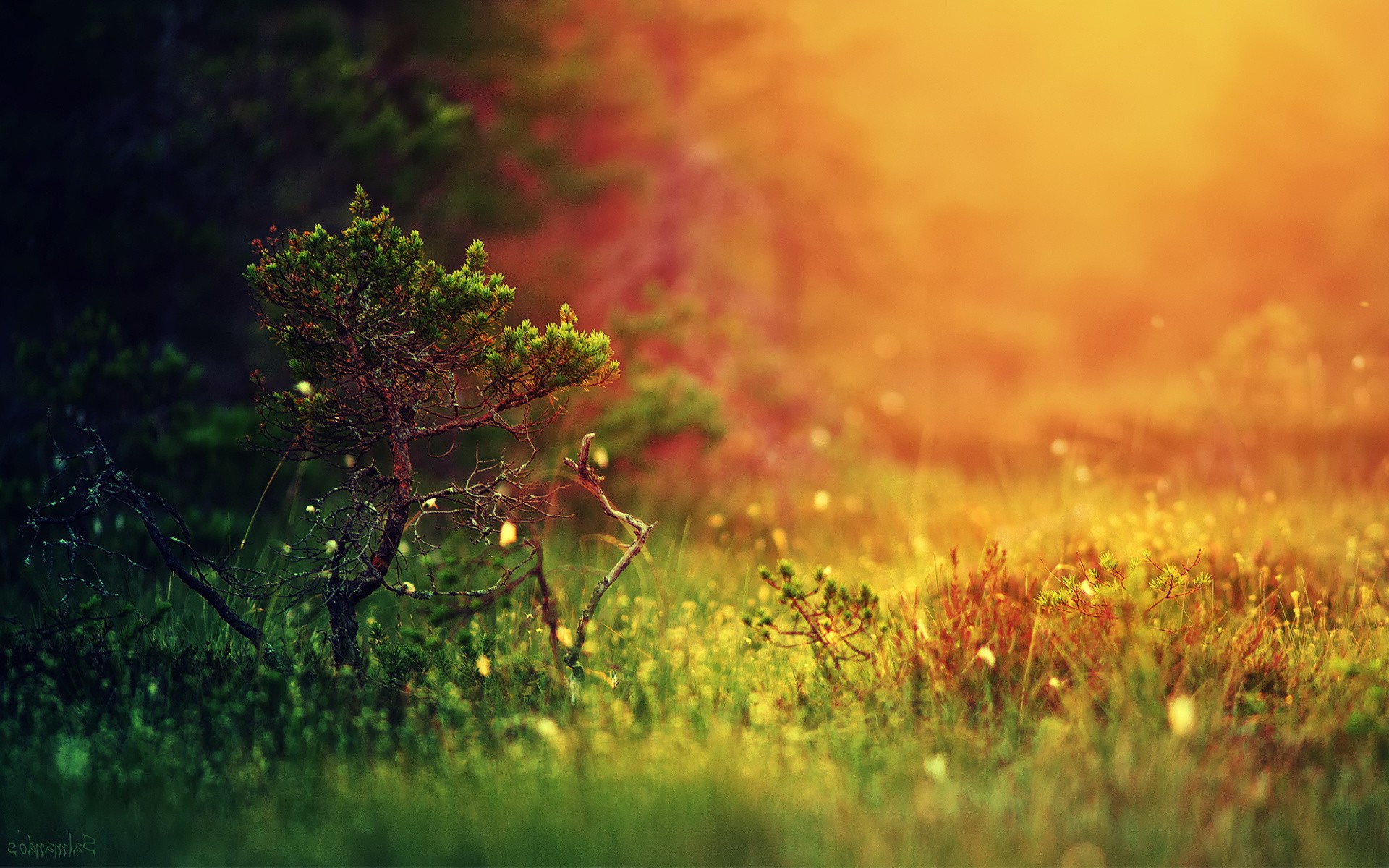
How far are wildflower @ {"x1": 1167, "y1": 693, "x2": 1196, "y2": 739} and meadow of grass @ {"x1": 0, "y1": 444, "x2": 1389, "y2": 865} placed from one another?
0.02 meters

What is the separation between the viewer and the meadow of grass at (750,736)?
2715mm

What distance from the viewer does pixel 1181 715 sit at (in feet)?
8.73

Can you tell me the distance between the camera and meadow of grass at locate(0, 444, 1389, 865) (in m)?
2.71

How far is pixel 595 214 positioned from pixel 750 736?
6.48m

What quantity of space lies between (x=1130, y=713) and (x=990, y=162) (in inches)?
643

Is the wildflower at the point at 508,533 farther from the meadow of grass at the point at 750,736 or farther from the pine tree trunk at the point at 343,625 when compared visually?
the pine tree trunk at the point at 343,625

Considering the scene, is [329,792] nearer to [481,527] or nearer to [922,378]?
[481,527]

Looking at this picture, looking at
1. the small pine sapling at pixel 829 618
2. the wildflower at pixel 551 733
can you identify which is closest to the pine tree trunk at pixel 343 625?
the wildflower at pixel 551 733

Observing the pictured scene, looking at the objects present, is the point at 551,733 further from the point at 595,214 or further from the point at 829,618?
the point at 595,214

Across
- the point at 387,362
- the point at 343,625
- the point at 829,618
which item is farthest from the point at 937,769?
the point at 387,362

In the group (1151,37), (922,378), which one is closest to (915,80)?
(1151,37)

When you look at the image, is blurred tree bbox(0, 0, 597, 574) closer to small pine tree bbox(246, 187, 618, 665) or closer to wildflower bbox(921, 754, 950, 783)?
small pine tree bbox(246, 187, 618, 665)

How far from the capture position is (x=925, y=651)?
3.55 m

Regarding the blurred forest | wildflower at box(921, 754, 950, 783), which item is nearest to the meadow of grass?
wildflower at box(921, 754, 950, 783)
